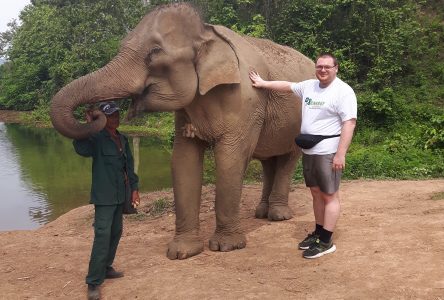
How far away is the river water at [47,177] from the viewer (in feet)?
35.7

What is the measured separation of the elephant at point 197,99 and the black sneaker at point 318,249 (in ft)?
2.54

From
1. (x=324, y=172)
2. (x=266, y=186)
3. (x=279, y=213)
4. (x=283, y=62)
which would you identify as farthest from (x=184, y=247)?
(x=283, y=62)

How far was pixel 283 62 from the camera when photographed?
5.64 metres

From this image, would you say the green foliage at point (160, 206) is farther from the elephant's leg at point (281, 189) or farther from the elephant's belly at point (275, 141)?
the elephant's belly at point (275, 141)

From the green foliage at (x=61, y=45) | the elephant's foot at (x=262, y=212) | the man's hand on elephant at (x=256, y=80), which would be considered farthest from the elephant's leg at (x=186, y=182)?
the green foliage at (x=61, y=45)

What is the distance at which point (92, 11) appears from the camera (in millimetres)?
31562

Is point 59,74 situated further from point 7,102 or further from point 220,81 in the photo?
point 220,81

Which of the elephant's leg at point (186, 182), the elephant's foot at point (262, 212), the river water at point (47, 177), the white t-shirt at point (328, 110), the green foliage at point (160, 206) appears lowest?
the river water at point (47, 177)

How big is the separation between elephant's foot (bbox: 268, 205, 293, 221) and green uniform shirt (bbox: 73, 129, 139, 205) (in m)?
2.38

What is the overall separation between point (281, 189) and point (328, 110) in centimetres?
220

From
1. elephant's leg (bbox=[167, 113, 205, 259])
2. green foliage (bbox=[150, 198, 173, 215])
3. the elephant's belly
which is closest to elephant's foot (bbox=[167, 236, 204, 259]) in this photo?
elephant's leg (bbox=[167, 113, 205, 259])

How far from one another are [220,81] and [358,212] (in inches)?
104

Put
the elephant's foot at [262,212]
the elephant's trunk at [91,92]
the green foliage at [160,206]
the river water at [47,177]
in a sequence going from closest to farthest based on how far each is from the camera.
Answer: the elephant's trunk at [91,92], the elephant's foot at [262,212], the green foliage at [160,206], the river water at [47,177]

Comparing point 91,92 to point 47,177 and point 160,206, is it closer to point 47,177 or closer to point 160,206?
point 160,206
